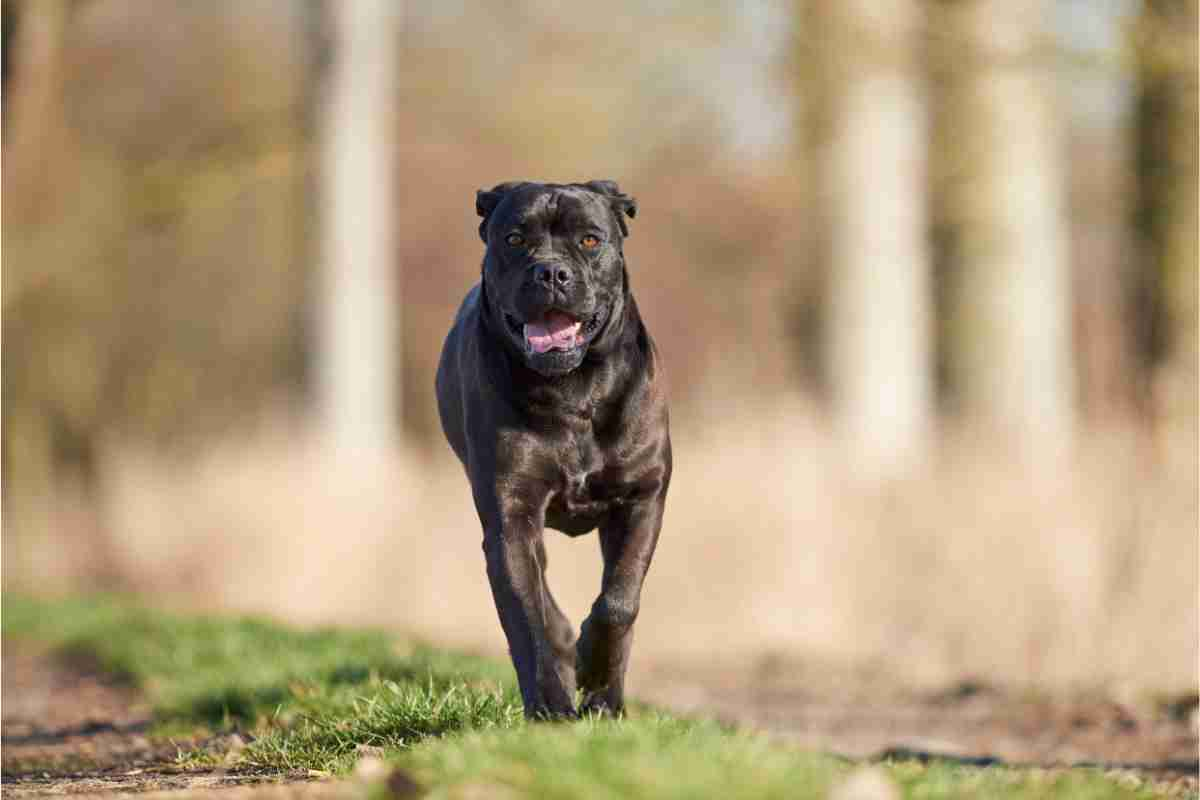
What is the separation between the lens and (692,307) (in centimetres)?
2659

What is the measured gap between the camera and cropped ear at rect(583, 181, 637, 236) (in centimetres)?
559

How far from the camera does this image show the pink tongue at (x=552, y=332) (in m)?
5.10

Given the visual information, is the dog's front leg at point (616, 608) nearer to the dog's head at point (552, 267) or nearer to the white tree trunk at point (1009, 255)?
the dog's head at point (552, 267)

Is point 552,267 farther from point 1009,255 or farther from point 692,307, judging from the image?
point 692,307

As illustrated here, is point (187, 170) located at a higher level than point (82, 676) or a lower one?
higher

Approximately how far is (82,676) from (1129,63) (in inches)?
288

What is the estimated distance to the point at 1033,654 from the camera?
9.96 metres

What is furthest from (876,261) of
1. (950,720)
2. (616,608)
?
(616,608)

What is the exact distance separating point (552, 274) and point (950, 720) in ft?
14.7

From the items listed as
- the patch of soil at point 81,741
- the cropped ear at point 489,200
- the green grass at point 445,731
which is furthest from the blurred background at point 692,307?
the cropped ear at point 489,200

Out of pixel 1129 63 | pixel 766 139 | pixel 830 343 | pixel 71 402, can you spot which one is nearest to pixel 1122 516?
pixel 1129 63

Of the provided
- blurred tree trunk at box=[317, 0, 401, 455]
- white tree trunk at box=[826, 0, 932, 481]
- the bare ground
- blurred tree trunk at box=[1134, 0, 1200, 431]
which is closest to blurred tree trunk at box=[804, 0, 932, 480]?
white tree trunk at box=[826, 0, 932, 481]

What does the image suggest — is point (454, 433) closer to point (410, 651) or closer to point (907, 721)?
point (410, 651)

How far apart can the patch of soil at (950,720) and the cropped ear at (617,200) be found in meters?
2.24
